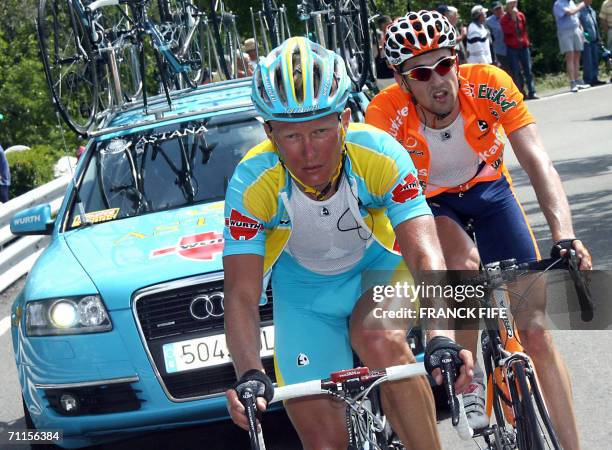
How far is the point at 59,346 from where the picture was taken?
22.3 feet

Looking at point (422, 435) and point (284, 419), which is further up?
point (422, 435)

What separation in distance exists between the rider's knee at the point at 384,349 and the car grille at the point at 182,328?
231 centimetres

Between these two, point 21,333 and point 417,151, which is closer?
point 417,151

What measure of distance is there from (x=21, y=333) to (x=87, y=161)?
5.69 feet

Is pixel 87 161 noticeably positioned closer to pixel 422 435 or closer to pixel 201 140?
pixel 201 140

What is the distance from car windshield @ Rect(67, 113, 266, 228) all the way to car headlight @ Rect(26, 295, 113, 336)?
1157 millimetres

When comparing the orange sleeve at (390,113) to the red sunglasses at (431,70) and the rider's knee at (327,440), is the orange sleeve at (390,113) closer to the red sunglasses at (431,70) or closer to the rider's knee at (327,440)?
the red sunglasses at (431,70)

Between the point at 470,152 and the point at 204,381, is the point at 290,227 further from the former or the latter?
the point at 204,381

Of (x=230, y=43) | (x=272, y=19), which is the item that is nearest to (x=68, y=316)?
(x=272, y=19)

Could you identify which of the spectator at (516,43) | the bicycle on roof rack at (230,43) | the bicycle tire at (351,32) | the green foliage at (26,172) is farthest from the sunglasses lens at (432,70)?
the spectator at (516,43)

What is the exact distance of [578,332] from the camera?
885cm

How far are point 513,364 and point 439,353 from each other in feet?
2.62

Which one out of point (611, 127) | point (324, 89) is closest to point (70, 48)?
point (324, 89)

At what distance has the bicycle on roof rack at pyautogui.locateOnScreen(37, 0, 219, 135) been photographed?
36.7 ft
